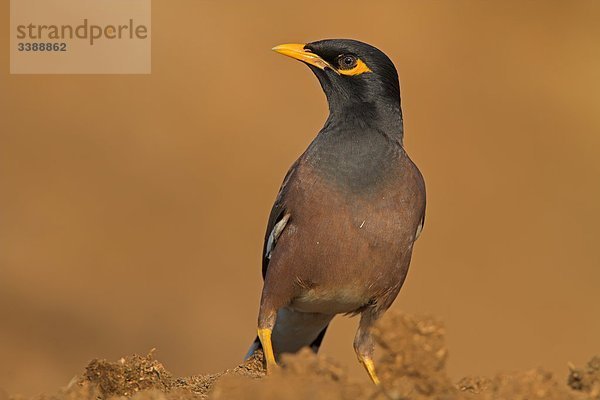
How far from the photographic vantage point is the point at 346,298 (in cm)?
755

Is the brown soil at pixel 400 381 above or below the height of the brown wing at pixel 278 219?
below

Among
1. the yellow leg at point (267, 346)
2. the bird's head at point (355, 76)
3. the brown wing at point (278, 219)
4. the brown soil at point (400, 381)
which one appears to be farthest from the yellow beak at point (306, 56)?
the brown soil at point (400, 381)

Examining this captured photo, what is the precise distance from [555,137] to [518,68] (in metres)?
1.84

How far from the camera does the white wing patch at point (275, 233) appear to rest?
303 inches

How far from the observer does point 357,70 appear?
789 centimetres

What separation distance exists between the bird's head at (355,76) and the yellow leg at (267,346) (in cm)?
160

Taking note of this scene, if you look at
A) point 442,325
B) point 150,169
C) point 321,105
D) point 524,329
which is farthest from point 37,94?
point 442,325

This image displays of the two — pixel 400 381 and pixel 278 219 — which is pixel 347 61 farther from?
pixel 400 381

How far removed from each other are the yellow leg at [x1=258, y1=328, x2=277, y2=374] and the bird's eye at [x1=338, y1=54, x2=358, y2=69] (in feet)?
6.22

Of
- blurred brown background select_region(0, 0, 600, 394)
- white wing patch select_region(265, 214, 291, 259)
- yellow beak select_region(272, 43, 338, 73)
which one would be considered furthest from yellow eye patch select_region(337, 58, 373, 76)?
blurred brown background select_region(0, 0, 600, 394)

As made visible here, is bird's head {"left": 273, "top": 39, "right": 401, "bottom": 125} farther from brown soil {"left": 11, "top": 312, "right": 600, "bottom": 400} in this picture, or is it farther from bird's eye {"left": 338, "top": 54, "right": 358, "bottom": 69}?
brown soil {"left": 11, "top": 312, "right": 600, "bottom": 400}

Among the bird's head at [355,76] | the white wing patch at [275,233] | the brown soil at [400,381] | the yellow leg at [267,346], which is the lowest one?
the yellow leg at [267,346]

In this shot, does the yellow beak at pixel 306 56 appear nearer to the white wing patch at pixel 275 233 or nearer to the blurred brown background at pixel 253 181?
the white wing patch at pixel 275 233

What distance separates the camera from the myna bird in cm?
734
